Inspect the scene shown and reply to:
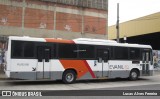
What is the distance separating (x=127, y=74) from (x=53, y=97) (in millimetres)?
10599

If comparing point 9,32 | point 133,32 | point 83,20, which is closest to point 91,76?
point 9,32

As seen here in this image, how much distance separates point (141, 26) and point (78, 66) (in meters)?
31.7

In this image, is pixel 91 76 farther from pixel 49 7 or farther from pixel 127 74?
pixel 49 7

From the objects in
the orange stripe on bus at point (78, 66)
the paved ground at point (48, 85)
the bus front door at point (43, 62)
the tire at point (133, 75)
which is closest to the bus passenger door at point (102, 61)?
the orange stripe on bus at point (78, 66)

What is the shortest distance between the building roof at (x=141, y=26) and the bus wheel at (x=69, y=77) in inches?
1093

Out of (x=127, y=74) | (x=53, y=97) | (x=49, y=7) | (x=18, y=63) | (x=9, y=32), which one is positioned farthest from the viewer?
(x=49, y=7)

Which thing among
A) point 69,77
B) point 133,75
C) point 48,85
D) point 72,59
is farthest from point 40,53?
point 133,75

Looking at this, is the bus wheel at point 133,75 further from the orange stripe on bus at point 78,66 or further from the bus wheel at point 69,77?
the bus wheel at point 69,77

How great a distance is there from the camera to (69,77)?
19203 mm

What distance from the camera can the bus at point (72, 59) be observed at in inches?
686

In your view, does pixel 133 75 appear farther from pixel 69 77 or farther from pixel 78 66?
pixel 69 77

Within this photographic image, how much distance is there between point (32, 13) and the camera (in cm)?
3841

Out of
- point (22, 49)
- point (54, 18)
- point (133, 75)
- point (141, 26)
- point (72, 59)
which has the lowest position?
point (133, 75)

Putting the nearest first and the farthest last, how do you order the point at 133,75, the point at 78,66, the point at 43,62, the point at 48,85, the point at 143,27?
1. the point at 48,85
2. the point at 43,62
3. the point at 78,66
4. the point at 133,75
5. the point at 143,27
